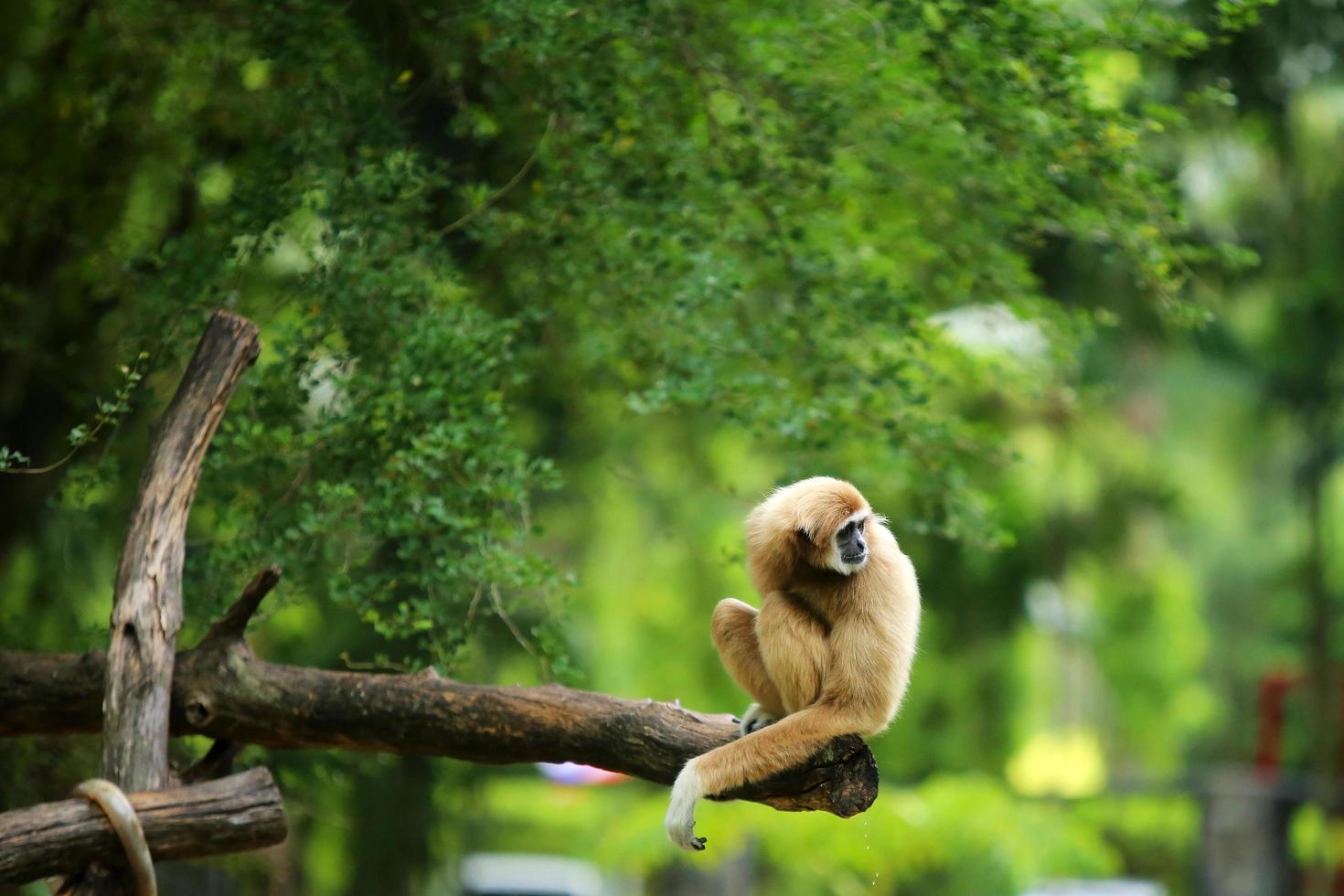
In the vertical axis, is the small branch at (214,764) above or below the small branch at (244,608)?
below

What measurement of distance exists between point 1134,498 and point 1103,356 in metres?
1.15

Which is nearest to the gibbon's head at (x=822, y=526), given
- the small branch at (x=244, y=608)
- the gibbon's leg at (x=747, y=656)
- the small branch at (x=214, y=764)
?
the gibbon's leg at (x=747, y=656)

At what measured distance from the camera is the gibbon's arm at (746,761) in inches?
145

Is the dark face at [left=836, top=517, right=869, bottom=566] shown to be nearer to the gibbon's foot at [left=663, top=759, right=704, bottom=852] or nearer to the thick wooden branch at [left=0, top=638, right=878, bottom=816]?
the thick wooden branch at [left=0, top=638, right=878, bottom=816]

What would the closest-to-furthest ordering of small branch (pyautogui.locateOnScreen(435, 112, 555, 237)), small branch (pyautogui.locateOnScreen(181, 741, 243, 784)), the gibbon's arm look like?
the gibbon's arm
small branch (pyautogui.locateOnScreen(181, 741, 243, 784))
small branch (pyautogui.locateOnScreen(435, 112, 555, 237))

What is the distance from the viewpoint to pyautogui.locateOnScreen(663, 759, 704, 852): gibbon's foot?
368 centimetres

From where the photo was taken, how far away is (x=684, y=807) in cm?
368

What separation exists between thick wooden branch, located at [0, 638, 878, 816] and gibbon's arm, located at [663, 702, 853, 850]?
0.04 meters

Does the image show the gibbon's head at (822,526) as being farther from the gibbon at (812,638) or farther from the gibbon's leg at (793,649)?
the gibbon's leg at (793,649)

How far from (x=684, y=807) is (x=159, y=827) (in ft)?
5.39

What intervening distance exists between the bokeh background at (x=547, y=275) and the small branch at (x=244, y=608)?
1.36 ft

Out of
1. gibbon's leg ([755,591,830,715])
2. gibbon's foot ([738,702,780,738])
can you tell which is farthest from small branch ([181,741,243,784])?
gibbon's leg ([755,591,830,715])

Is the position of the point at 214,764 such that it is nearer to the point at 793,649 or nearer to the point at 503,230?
the point at 793,649

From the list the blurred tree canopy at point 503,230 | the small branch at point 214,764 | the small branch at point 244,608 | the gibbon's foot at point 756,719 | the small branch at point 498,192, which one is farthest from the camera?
the small branch at point 498,192
